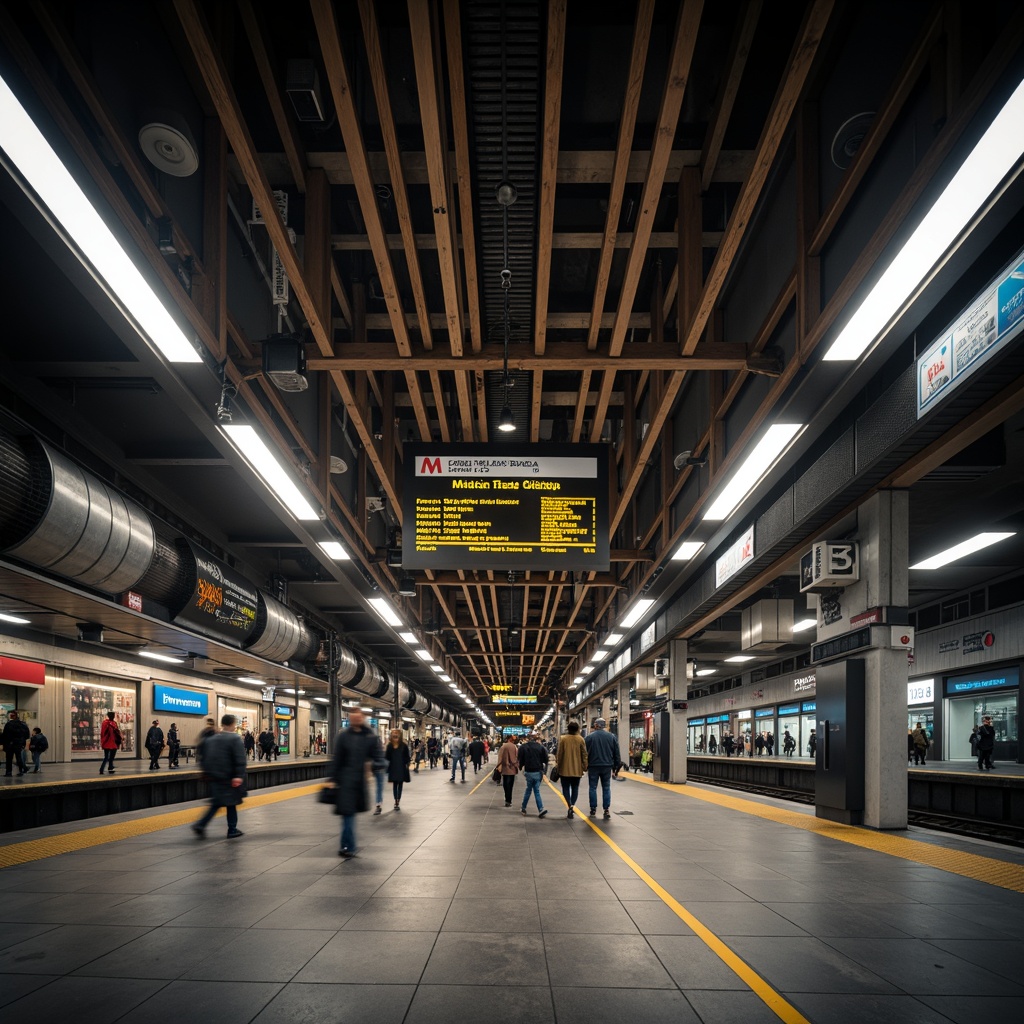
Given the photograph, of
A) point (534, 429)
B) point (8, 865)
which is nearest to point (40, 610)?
point (8, 865)

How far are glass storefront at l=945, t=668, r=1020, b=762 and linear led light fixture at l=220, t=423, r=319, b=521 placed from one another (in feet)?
63.0

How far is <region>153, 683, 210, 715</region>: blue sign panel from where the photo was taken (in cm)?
2798

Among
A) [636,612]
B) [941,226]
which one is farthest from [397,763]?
[941,226]

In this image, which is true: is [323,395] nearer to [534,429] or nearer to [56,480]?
[534,429]

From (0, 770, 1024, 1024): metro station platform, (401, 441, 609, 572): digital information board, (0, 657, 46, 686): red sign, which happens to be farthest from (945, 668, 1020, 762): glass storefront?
(0, 657, 46, 686): red sign

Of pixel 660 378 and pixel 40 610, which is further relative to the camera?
pixel 40 610

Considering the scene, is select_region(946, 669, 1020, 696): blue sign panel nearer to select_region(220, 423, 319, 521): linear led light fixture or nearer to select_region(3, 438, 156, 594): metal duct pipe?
select_region(220, 423, 319, 521): linear led light fixture

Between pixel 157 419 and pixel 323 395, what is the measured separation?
209cm

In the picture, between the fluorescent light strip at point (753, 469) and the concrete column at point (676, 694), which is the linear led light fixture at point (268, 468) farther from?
the concrete column at point (676, 694)

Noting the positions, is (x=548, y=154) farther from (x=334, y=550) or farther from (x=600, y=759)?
(x=600, y=759)

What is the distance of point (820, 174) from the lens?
675 cm

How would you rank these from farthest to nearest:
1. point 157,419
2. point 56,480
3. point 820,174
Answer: point 157,419 → point 56,480 → point 820,174

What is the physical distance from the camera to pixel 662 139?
570cm

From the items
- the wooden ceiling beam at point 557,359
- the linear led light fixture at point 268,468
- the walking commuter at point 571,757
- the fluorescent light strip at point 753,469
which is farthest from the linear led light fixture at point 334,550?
A: the fluorescent light strip at point 753,469
